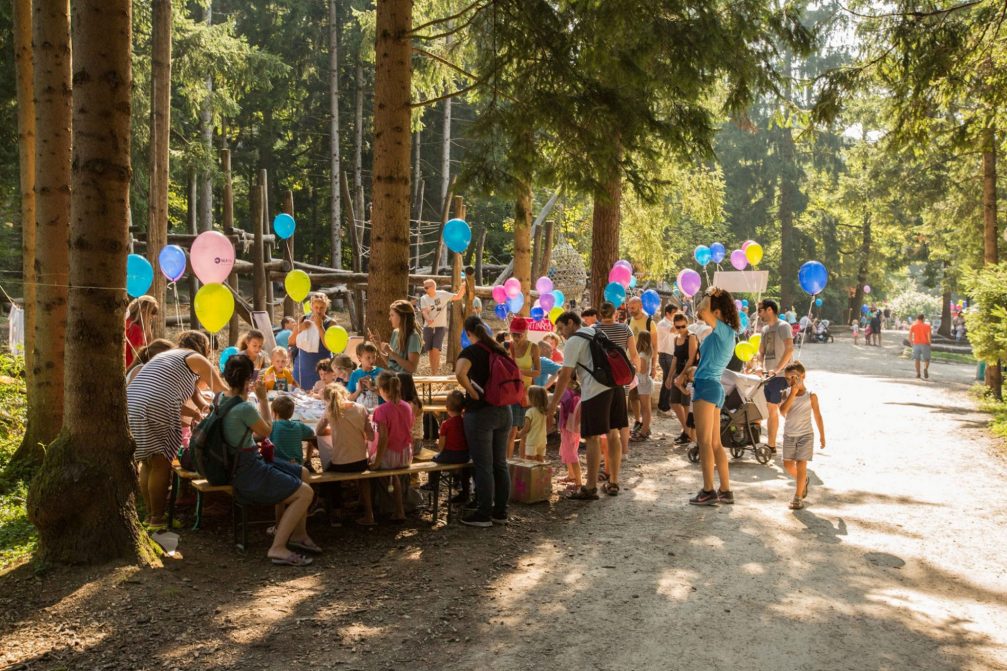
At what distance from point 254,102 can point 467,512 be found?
28.9 metres

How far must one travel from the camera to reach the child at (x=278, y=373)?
880 centimetres

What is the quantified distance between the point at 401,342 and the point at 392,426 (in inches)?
50.1

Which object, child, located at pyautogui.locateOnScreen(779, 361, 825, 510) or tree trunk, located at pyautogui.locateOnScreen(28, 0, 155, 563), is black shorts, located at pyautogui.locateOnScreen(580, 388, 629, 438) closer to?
child, located at pyautogui.locateOnScreen(779, 361, 825, 510)

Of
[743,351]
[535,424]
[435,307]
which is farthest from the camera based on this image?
[435,307]

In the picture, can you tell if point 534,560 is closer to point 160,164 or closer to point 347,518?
point 347,518

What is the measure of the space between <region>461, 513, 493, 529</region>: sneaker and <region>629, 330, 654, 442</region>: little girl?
4.77m

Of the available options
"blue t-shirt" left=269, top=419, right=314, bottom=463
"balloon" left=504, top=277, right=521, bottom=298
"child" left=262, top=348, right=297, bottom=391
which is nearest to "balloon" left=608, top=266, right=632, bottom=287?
"balloon" left=504, top=277, right=521, bottom=298

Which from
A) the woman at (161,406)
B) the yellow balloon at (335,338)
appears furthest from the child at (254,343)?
the yellow balloon at (335,338)

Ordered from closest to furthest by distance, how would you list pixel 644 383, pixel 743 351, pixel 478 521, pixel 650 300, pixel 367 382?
pixel 478 521
pixel 367 382
pixel 644 383
pixel 743 351
pixel 650 300

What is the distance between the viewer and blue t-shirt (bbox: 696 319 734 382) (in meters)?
8.23

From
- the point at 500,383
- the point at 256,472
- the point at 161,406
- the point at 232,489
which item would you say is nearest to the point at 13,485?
the point at 161,406

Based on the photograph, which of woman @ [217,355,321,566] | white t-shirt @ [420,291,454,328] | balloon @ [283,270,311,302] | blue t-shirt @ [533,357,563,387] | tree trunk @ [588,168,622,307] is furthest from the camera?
tree trunk @ [588,168,622,307]

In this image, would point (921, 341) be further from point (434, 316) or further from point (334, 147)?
point (334, 147)

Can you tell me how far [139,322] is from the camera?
332 inches
